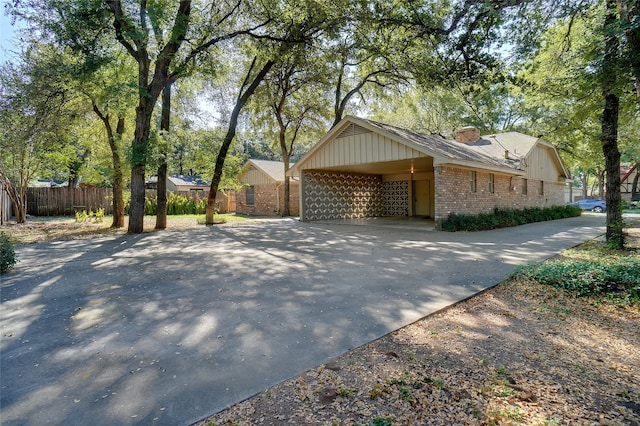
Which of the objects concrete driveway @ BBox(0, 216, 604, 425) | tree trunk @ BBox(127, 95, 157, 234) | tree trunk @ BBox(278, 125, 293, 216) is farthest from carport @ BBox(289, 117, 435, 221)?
tree trunk @ BBox(127, 95, 157, 234)

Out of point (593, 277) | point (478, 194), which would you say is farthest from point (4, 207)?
point (478, 194)

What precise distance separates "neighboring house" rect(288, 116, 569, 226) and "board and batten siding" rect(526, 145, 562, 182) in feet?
0.17

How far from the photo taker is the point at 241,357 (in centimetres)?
258

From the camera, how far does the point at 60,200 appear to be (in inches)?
718

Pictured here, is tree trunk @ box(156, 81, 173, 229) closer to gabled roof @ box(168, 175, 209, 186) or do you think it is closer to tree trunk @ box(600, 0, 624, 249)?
tree trunk @ box(600, 0, 624, 249)

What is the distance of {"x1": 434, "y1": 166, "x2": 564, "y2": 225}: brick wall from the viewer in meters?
11.2

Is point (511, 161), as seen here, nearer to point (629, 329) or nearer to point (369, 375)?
point (629, 329)

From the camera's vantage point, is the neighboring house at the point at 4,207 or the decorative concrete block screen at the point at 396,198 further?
the decorative concrete block screen at the point at 396,198

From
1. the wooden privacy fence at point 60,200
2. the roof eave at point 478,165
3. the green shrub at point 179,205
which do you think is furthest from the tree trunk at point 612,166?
the wooden privacy fence at point 60,200

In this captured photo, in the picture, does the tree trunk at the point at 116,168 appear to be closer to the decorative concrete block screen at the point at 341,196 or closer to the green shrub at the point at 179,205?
the green shrub at the point at 179,205

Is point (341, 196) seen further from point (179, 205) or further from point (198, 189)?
point (198, 189)

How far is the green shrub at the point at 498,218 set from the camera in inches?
438

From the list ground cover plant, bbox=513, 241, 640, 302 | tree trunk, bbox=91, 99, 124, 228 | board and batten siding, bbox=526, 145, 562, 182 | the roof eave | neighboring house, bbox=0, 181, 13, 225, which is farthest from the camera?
board and batten siding, bbox=526, 145, 562, 182

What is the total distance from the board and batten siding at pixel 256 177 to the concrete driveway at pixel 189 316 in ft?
48.0
